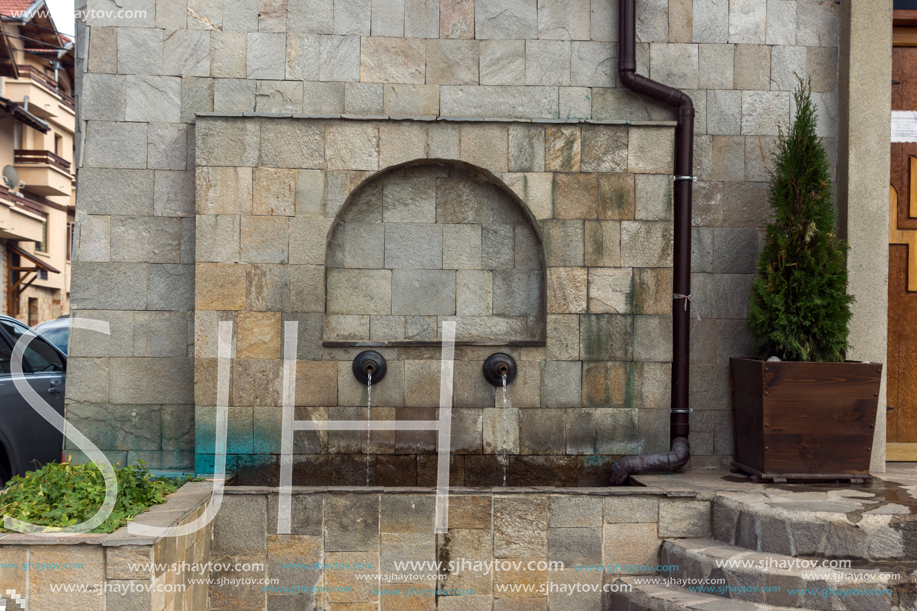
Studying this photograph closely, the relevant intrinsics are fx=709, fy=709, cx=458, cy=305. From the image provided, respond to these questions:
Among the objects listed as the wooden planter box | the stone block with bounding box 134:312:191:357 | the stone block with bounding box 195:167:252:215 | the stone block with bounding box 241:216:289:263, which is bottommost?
the wooden planter box

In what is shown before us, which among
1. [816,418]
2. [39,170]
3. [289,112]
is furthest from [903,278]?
[39,170]

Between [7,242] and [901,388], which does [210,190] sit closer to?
[901,388]

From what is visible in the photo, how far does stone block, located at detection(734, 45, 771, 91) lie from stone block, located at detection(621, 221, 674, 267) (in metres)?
1.51

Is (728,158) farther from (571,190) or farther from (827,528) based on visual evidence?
(827,528)

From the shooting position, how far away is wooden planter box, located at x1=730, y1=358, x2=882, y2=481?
5215mm

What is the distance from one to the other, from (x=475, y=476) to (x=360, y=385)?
3.97 ft

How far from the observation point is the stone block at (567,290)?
583 cm

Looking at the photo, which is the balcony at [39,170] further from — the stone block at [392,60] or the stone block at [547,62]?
the stone block at [547,62]

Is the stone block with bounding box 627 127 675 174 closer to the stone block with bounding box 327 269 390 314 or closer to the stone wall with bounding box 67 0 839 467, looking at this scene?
the stone wall with bounding box 67 0 839 467

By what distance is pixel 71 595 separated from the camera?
3.54 metres

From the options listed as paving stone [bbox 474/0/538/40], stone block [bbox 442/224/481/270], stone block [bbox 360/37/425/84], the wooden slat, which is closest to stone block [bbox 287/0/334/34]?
stone block [bbox 360/37/425/84]

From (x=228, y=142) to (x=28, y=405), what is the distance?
10.3 ft

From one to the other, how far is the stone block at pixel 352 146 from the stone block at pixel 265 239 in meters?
0.64

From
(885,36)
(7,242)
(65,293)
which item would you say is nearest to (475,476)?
(885,36)
